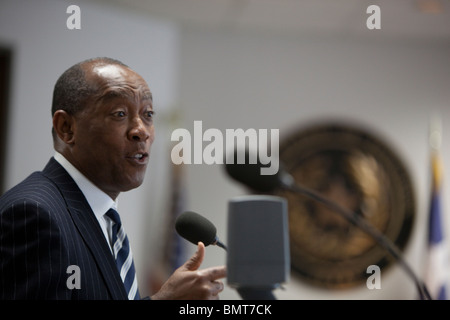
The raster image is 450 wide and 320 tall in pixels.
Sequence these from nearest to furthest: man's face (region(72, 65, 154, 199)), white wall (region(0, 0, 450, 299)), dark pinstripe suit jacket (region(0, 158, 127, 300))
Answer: dark pinstripe suit jacket (region(0, 158, 127, 300)) → man's face (region(72, 65, 154, 199)) → white wall (region(0, 0, 450, 299))

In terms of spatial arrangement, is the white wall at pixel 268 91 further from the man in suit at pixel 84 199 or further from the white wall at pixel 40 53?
the man in suit at pixel 84 199

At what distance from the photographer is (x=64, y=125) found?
3.66 feet

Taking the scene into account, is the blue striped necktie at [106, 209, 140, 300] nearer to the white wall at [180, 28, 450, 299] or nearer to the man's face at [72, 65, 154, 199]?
the man's face at [72, 65, 154, 199]

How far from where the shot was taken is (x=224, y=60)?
4.19 metres

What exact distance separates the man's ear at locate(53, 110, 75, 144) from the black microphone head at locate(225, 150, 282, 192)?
35 cm

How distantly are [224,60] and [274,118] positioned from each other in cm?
63

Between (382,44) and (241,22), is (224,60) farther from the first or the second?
(382,44)

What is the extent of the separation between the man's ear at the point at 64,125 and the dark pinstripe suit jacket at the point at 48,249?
12cm

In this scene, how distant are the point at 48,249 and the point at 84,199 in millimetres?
194

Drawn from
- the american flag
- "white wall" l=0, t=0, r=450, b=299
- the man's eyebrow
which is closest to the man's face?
the man's eyebrow

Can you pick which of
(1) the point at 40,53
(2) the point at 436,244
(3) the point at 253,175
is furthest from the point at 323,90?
(3) the point at 253,175

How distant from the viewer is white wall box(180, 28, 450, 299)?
409 cm

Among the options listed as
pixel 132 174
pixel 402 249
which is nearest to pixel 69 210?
pixel 132 174

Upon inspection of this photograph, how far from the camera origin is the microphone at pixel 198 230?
99 centimetres
